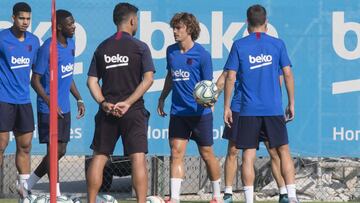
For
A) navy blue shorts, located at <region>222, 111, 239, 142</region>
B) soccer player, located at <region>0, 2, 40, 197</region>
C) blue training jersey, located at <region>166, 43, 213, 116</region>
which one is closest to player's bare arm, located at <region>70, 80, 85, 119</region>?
soccer player, located at <region>0, 2, 40, 197</region>

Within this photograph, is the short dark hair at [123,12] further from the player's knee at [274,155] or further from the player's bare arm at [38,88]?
the player's knee at [274,155]

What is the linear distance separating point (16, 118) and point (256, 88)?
283 cm

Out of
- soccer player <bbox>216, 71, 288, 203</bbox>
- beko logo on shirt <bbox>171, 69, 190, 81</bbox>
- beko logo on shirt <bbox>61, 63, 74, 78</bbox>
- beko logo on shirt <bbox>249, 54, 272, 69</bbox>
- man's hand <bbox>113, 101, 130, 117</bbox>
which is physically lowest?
soccer player <bbox>216, 71, 288, 203</bbox>

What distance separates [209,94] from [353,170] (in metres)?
3.70

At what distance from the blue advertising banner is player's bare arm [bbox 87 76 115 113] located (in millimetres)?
3464

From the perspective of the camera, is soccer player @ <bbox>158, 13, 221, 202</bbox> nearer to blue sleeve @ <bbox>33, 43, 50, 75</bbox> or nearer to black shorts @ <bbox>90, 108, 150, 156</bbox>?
blue sleeve @ <bbox>33, 43, 50, 75</bbox>

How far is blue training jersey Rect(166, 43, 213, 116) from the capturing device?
39.5 ft

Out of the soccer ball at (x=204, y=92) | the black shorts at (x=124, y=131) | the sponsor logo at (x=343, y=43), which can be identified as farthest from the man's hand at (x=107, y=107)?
the sponsor logo at (x=343, y=43)

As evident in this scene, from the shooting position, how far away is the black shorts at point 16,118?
12.2m

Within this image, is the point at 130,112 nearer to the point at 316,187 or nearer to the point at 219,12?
the point at 219,12

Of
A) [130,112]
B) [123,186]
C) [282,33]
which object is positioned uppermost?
[282,33]

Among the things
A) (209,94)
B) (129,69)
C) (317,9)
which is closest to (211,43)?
(317,9)

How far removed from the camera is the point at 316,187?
14.6 metres

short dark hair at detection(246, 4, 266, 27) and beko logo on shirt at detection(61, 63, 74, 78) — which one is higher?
short dark hair at detection(246, 4, 266, 27)
